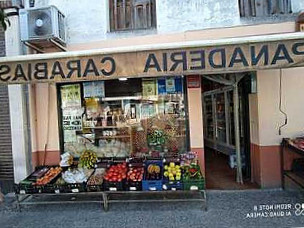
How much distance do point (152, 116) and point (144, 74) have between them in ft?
7.47

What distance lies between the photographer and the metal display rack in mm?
5672

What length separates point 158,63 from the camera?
188 inches

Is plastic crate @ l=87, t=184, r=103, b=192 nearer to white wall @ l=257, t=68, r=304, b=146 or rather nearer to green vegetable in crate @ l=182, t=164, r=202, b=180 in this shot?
green vegetable in crate @ l=182, t=164, r=202, b=180

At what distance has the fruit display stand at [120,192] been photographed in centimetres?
562

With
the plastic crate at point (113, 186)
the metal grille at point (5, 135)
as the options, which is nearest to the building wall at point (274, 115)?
the plastic crate at point (113, 186)

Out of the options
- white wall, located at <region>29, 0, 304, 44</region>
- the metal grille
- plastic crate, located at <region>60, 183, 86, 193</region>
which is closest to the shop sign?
white wall, located at <region>29, 0, 304, 44</region>

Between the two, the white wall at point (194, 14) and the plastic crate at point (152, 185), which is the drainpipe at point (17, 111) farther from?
the white wall at point (194, 14)

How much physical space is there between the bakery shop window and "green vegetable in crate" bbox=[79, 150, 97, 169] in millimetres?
388

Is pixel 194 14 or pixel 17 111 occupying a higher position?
pixel 194 14

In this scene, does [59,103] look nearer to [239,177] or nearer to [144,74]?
[144,74]

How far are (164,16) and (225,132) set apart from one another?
5151 millimetres

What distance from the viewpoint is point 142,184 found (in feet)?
18.5

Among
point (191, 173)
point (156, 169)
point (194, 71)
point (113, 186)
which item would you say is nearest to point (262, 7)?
point (194, 71)

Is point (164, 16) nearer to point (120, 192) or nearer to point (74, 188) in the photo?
point (120, 192)
